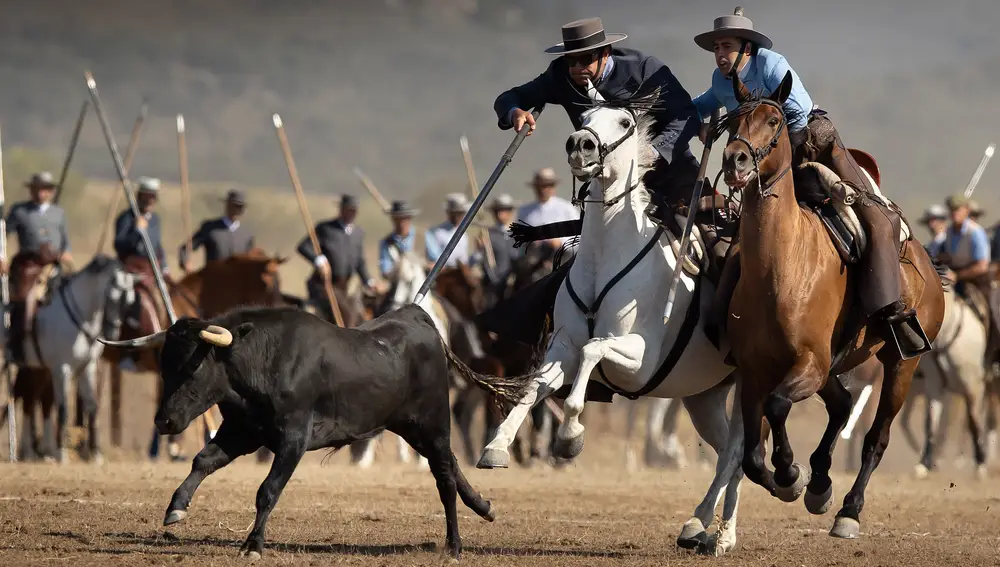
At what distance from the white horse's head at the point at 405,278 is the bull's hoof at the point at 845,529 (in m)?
8.04

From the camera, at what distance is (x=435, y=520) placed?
9953mm

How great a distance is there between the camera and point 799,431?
79.8 ft

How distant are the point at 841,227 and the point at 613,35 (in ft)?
6.03

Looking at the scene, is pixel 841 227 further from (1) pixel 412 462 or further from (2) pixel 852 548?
(1) pixel 412 462

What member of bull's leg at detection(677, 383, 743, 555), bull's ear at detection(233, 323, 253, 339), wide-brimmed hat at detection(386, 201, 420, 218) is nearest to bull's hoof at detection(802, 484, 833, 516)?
→ bull's leg at detection(677, 383, 743, 555)

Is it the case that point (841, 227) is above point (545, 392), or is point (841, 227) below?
above

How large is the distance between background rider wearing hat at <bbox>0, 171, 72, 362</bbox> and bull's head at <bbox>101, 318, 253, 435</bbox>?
9.46m

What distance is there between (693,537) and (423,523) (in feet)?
6.75

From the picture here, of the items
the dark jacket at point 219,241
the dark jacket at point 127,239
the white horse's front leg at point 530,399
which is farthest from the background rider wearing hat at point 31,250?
the white horse's front leg at point 530,399

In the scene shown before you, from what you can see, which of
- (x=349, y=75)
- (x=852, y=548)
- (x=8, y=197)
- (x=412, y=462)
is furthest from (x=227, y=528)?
(x=349, y=75)

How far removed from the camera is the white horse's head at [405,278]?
16766mm

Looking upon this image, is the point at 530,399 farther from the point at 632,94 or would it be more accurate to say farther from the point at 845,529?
the point at 845,529

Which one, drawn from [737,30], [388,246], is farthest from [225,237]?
[737,30]

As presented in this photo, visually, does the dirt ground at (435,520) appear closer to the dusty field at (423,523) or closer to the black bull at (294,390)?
the dusty field at (423,523)
